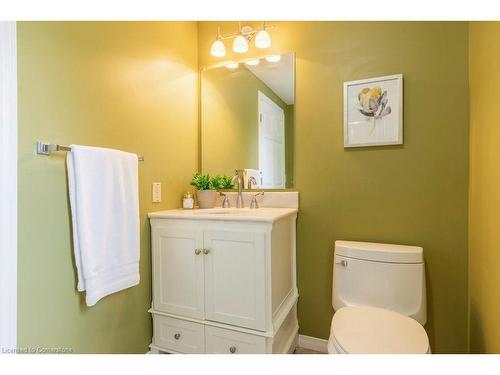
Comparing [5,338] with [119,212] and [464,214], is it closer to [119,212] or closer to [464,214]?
[119,212]

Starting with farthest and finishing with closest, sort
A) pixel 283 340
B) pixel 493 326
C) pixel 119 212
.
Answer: pixel 283 340 → pixel 119 212 → pixel 493 326

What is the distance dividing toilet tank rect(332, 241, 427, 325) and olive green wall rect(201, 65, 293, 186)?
885 millimetres

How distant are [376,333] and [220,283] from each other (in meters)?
0.75

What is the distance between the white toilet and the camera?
1062mm

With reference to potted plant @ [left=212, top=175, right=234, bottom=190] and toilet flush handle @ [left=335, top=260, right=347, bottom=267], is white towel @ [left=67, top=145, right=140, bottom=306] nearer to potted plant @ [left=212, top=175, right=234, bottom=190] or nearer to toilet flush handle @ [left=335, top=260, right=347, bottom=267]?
potted plant @ [left=212, top=175, right=234, bottom=190]

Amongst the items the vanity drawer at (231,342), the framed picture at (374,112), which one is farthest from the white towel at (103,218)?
the framed picture at (374,112)

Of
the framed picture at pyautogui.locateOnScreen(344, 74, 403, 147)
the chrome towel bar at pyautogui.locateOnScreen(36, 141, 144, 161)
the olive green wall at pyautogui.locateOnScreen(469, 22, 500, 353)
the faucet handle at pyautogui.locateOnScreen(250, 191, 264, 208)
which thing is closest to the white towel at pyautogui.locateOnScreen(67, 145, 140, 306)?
the chrome towel bar at pyautogui.locateOnScreen(36, 141, 144, 161)

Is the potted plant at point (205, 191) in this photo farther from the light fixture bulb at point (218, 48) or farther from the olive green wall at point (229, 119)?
the light fixture bulb at point (218, 48)

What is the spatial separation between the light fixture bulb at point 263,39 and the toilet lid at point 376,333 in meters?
1.67
